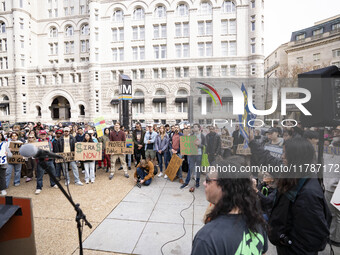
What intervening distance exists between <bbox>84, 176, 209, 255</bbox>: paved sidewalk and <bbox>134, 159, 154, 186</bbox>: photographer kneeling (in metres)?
0.65

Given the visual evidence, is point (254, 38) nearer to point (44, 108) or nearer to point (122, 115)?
point (122, 115)

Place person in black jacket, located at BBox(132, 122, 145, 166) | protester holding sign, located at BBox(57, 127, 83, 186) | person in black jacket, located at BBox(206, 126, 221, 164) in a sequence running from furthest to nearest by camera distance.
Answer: person in black jacket, located at BBox(132, 122, 145, 166) → protester holding sign, located at BBox(57, 127, 83, 186) → person in black jacket, located at BBox(206, 126, 221, 164)

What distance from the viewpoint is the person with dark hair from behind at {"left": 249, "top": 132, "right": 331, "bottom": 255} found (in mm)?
1773

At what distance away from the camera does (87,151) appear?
6898 millimetres

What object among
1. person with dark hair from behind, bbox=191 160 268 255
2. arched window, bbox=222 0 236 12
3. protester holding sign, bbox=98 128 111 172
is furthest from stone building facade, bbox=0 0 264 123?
person with dark hair from behind, bbox=191 160 268 255

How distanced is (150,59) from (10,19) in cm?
2839

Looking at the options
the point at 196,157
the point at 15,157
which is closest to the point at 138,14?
the point at 15,157

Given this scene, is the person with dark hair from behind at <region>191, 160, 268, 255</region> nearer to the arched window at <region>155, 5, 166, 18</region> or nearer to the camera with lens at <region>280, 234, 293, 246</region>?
the camera with lens at <region>280, 234, 293, 246</region>

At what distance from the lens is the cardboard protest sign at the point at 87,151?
22.2 feet

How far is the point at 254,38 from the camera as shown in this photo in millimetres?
30141

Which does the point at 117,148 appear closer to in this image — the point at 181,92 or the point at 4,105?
the point at 181,92

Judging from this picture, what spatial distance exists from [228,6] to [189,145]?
3311 cm

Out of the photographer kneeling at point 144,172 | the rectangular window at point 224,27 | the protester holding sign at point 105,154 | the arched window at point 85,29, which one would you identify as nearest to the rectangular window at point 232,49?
the rectangular window at point 224,27

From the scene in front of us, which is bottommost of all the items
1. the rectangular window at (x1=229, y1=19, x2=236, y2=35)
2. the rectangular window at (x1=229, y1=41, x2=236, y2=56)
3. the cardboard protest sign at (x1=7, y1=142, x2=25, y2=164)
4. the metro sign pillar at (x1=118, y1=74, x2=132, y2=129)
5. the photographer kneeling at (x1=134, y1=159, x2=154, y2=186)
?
the photographer kneeling at (x1=134, y1=159, x2=154, y2=186)
